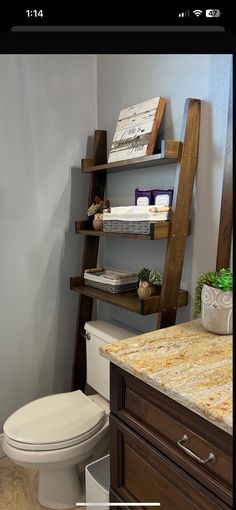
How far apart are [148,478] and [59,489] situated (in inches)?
29.8

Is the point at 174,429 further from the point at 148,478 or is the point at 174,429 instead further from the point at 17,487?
the point at 17,487

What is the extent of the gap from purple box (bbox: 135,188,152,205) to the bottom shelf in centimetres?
39

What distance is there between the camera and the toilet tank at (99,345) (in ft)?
4.95

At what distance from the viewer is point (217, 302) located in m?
1.05

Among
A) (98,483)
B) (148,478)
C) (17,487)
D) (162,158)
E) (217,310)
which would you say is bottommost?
(17,487)

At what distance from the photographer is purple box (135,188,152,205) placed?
1.41 meters

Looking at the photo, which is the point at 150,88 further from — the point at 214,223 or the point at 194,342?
the point at 194,342

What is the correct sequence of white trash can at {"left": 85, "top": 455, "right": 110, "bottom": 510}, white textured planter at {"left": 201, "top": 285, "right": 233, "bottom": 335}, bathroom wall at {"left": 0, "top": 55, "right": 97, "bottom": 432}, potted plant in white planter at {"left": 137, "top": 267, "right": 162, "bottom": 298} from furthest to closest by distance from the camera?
bathroom wall at {"left": 0, "top": 55, "right": 97, "bottom": 432}
potted plant in white planter at {"left": 137, "top": 267, "right": 162, "bottom": 298}
white trash can at {"left": 85, "top": 455, "right": 110, "bottom": 510}
white textured planter at {"left": 201, "top": 285, "right": 233, "bottom": 335}

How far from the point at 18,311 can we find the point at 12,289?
119 millimetres

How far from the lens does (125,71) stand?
1608 mm

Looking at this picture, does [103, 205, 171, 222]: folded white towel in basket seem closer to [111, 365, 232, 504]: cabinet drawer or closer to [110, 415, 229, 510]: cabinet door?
[111, 365, 232, 504]: cabinet drawer
